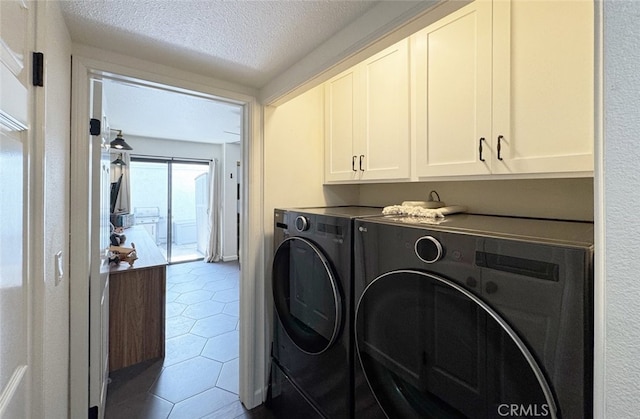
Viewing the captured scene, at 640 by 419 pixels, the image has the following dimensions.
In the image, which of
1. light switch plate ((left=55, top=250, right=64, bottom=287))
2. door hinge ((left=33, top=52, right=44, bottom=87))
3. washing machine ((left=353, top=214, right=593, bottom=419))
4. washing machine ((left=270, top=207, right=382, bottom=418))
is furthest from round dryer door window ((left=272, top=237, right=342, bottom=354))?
door hinge ((left=33, top=52, right=44, bottom=87))

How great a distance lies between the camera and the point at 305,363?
1.54m

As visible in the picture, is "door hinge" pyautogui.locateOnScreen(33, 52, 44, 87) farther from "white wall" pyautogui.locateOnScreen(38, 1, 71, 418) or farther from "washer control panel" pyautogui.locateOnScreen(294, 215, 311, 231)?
"washer control panel" pyautogui.locateOnScreen(294, 215, 311, 231)

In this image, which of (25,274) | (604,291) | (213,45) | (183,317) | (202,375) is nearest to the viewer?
(604,291)

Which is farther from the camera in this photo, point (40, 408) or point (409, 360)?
point (409, 360)

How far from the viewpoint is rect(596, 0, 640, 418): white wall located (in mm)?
443

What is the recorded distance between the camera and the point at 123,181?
16.6ft

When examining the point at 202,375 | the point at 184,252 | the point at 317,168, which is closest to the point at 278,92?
the point at 317,168

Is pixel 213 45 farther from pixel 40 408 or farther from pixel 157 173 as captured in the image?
pixel 157 173

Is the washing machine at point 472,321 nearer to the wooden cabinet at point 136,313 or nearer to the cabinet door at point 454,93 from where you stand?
the cabinet door at point 454,93

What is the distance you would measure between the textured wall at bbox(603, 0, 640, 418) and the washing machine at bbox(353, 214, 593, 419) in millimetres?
178

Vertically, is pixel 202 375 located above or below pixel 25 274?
below

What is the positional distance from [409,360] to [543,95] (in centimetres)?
104

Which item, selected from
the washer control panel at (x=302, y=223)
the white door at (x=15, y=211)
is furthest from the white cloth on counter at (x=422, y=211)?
the white door at (x=15, y=211)

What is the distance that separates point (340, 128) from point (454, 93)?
0.80 meters
